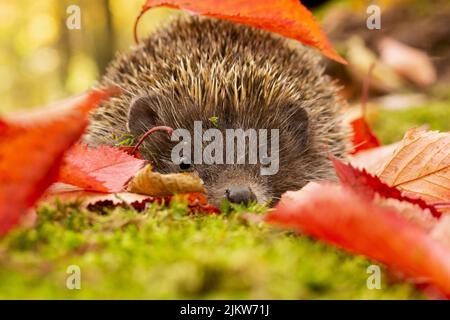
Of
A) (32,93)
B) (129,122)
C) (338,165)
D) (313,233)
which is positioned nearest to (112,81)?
(129,122)

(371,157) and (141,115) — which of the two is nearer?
(141,115)

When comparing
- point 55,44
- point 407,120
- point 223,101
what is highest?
point 55,44

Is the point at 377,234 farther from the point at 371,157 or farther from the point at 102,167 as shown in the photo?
the point at 371,157

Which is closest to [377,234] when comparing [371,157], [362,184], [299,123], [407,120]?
[362,184]

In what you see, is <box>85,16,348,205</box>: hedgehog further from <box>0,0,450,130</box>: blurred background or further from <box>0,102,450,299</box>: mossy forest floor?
<box>0,102,450,299</box>: mossy forest floor

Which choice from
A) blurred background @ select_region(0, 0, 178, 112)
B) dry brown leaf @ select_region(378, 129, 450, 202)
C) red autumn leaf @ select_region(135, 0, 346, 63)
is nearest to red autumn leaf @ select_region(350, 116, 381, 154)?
red autumn leaf @ select_region(135, 0, 346, 63)

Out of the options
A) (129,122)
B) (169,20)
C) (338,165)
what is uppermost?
(169,20)
